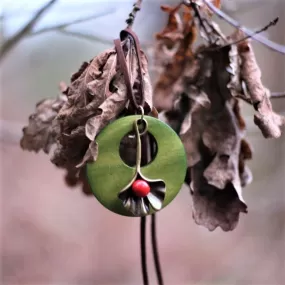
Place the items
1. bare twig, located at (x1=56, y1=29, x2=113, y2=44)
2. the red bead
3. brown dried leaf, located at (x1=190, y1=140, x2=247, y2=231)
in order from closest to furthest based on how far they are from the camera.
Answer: the red bead < brown dried leaf, located at (x1=190, y1=140, x2=247, y2=231) < bare twig, located at (x1=56, y1=29, x2=113, y2=44)

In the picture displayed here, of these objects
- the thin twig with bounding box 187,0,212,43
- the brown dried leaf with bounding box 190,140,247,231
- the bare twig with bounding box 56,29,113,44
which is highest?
the bare twig with bounding box 56,29,113,44

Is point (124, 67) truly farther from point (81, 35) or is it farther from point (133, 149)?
point (81, 35)

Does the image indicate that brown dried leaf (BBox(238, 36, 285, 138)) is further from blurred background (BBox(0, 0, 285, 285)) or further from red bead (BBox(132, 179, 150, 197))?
blurred background (BBox(0, 0, 285, 285))

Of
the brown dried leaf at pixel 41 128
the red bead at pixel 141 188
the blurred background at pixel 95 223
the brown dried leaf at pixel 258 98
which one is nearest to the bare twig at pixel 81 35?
the brown dried leaf at pixel 41 128

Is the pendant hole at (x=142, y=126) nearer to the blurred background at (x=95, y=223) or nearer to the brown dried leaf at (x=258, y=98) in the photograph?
the brown dried leaf at (x=258, y=98)

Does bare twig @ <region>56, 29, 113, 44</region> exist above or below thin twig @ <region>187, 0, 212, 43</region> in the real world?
above

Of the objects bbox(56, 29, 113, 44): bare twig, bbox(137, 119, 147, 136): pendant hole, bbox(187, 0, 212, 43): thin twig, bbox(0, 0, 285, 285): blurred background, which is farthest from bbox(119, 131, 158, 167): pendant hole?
bbox(0, 0, 285, 285): blurred background

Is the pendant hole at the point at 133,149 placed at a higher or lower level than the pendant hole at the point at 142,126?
lower
